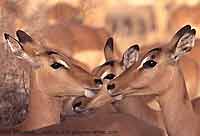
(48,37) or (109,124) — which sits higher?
(48,37)

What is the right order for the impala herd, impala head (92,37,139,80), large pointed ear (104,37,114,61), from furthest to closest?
1. large pointed ear (104,37,114,61)
2. impala head (92,37,139,80)
3. the impala herd

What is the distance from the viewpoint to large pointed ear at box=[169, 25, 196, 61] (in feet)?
Answer: 7.63

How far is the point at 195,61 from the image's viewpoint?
290cm

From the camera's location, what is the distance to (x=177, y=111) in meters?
2.36

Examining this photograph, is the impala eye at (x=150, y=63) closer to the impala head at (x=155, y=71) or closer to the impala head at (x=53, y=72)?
the impala head at (x=155, y=71)

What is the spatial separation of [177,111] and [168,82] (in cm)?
10

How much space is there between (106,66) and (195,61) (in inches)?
21.3

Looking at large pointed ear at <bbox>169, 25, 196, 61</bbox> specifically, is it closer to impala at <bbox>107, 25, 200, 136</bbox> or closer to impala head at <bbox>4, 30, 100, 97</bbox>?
impala at <bbox>107, 25, 200, 136</bbox>

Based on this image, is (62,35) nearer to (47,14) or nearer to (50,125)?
(47,14)

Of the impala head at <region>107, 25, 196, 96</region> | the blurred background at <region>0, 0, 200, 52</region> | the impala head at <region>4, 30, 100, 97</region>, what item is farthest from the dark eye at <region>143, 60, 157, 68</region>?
the blurred background at <region>0, 0, 200, 52</region>

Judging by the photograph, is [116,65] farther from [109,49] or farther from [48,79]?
[48,79]

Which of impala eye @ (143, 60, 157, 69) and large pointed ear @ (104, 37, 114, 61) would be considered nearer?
impala eye @ (143, 60, 157, 69)

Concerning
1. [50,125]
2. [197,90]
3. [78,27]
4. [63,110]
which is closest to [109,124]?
[50,125]

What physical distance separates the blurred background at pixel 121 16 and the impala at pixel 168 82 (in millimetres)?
717
